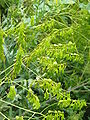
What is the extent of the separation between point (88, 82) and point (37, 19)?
0.42 meters

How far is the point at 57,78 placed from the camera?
179 cm

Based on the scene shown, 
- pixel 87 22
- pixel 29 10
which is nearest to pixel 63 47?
pixel 87 22

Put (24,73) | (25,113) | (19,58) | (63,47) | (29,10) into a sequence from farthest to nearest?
(29,10), (24,73), (25,113), (63,47), (19,58)

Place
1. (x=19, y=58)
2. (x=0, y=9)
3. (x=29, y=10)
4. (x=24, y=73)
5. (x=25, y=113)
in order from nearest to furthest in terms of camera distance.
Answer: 1. (x=19, y=58)
2. (x=25, y=113)
3. (x=24, y=73)
4. (x=29, y=10)
5. (x=0, y=9)

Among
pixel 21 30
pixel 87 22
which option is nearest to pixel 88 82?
pixel 87 22

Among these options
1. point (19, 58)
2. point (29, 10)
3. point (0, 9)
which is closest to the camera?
point (19, 58)

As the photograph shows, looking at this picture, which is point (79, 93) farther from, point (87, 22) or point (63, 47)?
point (63, 47)

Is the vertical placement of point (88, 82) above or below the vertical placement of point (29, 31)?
below

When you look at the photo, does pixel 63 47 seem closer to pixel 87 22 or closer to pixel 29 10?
pixel 87 22

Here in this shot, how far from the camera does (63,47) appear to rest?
1.40 metres

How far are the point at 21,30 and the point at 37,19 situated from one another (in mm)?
402

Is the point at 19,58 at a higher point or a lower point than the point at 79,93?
higher

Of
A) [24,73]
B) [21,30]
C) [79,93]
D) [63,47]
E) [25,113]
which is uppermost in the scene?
[21,30]

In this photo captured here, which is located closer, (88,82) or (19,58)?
(19,58)
